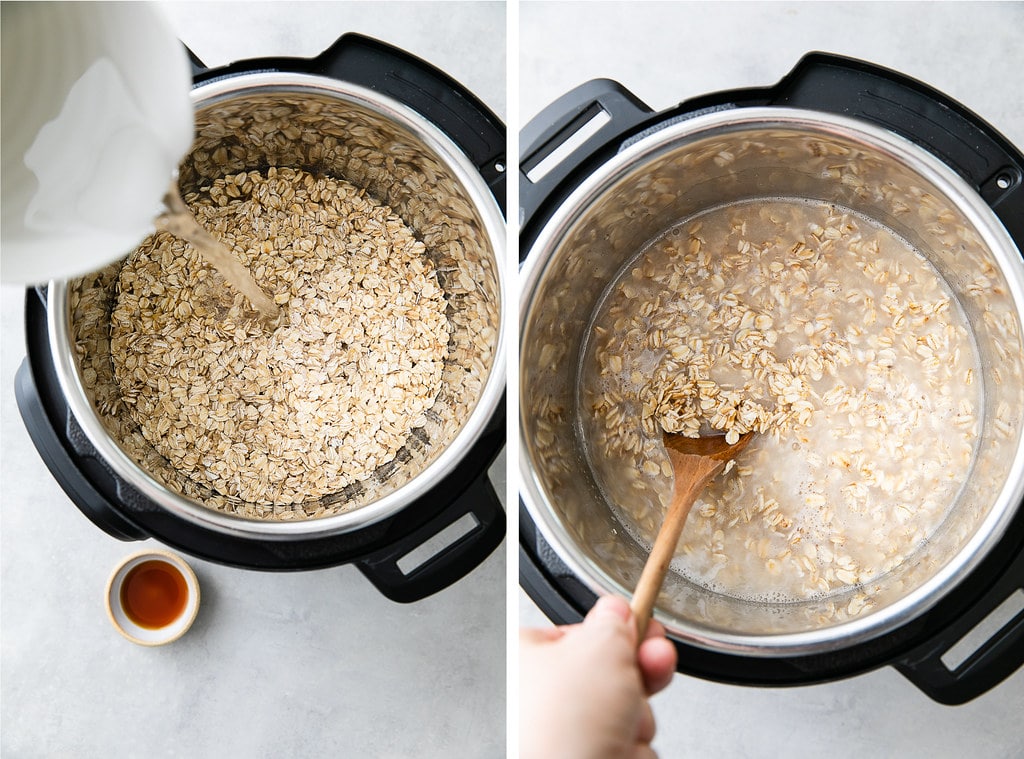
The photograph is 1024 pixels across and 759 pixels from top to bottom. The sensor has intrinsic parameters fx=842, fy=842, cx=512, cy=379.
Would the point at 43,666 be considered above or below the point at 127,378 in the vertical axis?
below

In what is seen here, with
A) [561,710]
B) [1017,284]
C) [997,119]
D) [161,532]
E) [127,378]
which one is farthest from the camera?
[997,119]

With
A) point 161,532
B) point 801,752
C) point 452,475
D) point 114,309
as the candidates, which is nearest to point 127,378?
point 114,309

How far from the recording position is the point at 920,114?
106 cm

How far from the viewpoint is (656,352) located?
4.16ft

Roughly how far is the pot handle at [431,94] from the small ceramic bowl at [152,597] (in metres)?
0.80

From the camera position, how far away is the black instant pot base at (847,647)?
100 centimetres

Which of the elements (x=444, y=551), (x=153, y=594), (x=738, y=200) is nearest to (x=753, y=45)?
(x=738, y=200)

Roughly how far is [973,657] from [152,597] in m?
1.22

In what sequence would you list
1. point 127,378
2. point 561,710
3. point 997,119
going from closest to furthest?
point 561,710
point 127,378
point 997,119

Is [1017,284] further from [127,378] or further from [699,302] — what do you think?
[127,378]

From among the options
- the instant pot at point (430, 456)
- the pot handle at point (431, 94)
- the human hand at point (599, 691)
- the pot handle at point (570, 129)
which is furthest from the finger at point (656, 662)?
the pot handle at point (431, 94)

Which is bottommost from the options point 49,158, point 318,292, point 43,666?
point 43,666

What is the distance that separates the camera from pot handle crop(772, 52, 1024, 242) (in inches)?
41.0

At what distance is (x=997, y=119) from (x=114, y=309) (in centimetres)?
145
